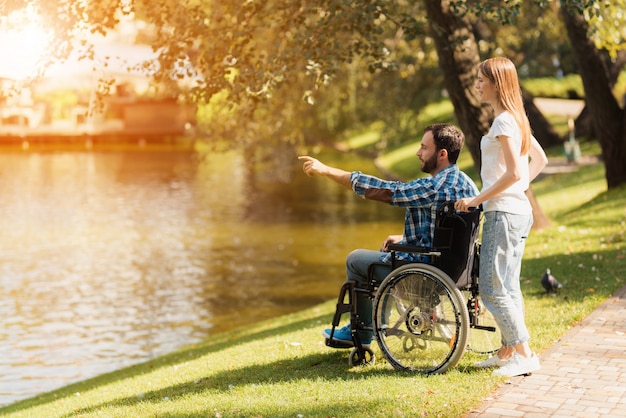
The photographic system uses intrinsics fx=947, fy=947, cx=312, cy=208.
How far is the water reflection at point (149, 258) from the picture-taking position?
13.3 meters

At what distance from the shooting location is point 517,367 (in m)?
6.41

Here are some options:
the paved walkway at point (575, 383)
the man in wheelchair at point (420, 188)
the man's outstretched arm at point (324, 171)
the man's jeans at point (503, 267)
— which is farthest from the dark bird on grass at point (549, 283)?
the man's outstretched arm at point (324, 171)

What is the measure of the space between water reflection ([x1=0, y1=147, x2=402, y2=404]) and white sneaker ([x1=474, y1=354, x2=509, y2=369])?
6.34 m

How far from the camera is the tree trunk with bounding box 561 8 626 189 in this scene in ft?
51.9

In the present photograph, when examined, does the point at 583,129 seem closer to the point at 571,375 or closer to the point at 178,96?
the point at 178,96

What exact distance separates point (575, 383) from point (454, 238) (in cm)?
125

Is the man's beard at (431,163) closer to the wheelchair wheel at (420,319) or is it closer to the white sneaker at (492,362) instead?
the wheelchair wheel at (420,319)

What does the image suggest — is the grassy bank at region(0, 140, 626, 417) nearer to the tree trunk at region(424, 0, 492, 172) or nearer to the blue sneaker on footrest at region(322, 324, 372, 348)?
the blue sneaker on footrest at region(322, 324, 372, 348)

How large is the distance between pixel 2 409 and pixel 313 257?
33.6 feet

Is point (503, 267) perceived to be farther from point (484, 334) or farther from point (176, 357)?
point (176, 357)

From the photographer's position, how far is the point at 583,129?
28.4 meters

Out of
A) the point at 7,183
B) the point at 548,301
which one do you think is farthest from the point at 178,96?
the point at 7,183

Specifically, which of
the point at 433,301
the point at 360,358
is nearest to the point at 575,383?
the point at 433,301

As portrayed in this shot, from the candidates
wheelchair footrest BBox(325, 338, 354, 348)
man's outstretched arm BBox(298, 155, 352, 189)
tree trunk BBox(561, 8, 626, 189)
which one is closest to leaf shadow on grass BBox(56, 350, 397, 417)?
wheelchair footrest BBox(325, 338, 354, 348)
